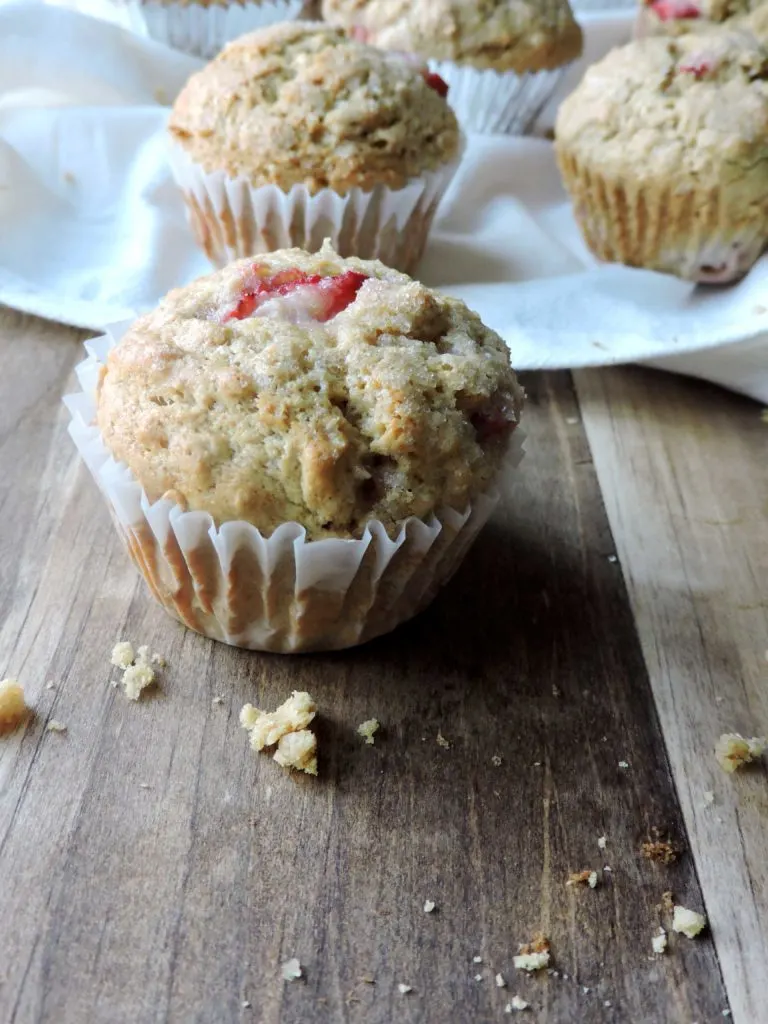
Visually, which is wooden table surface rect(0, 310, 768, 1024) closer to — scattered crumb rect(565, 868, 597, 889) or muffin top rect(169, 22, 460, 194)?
scattered crumb rect(565, 868, 597, 889)

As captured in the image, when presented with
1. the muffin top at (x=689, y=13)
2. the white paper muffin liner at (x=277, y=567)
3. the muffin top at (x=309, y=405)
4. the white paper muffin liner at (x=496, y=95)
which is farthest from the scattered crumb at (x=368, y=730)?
the muffin top at (x=689, y=13)

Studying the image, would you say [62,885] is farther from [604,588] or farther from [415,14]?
[415,14]

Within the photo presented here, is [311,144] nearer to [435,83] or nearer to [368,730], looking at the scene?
[435,83]

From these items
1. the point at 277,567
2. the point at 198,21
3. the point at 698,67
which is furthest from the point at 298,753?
the point at 198,21

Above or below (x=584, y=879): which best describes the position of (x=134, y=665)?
below

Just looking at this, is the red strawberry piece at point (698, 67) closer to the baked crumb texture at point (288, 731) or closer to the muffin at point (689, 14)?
the muffin at point (689, 14)

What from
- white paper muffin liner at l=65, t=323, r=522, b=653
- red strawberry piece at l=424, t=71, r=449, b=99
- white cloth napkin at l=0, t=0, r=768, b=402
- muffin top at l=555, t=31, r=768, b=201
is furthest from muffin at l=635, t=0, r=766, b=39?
white paper muffin liner at l=65, t=323, r=522, b=653
